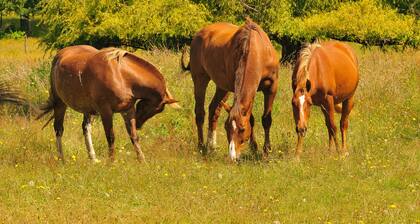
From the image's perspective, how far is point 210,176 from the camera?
8.18 metres

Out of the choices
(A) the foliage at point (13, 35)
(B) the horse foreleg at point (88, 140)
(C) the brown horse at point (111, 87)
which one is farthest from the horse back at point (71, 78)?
(A) the foliage at point (13, 35)

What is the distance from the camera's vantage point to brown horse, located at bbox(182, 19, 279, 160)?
870 cm

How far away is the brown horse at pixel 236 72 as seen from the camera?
870 centimetres

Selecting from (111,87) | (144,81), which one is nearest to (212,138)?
(144,81)

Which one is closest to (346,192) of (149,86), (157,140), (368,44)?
(149,86)

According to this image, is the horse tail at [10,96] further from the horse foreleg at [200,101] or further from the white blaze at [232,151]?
the white blaze at [232,151]

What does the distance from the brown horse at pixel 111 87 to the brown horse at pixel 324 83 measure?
187 cm

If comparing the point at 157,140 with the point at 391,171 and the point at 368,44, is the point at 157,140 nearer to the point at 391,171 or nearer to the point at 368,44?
the point at 391,171

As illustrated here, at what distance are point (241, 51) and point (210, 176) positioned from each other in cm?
207

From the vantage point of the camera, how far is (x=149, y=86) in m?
9.15

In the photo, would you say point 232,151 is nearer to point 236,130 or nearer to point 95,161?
point 236,130

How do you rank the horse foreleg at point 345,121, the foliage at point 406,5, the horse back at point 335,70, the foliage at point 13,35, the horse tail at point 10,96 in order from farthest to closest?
the foliage at point 13,35, the foliage at point 406,5, the horse tail at point 10,96, the horse foreleg at point 345,121, the horse back at point 335,70

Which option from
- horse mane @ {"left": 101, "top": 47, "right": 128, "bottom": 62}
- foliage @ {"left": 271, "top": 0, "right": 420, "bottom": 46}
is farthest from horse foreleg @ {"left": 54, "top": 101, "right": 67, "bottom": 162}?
foliage @ {"left": 271, "top": 0, "right": 420, "bottom": 46}

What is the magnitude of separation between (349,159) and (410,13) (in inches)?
508
